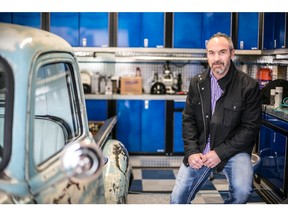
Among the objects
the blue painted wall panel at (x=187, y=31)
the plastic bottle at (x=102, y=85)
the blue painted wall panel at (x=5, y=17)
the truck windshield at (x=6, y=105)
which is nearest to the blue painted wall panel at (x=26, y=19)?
the blue painted wall panel at (x=5, y=17)

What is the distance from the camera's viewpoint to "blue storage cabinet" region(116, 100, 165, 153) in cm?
445

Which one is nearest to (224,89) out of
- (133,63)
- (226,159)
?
(226,159)

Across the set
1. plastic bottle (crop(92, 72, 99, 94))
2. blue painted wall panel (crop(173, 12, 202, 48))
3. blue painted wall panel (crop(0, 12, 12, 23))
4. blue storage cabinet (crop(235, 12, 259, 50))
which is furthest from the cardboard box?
blue painted wall panel (crop(0, 12, 12, 23))

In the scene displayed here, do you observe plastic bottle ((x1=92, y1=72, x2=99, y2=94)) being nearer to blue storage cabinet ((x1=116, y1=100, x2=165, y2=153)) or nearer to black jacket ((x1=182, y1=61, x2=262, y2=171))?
blue storage cabinet ((x1=116, y1=100, x2=165, y2=153))

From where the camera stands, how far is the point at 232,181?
5.84 ft

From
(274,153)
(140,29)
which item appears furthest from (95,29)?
(274,153)

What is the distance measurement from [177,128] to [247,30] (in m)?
1.27

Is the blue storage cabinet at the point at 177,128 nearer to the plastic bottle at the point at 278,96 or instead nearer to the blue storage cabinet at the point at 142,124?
the blue storage cabinet at the point at 142,124

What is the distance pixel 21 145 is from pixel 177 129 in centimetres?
370

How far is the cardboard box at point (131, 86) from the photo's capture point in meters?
4.39

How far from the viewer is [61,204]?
995 millimetres

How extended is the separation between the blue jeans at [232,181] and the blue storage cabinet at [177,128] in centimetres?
261

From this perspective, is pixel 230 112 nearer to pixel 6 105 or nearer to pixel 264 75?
pixel 6 105
